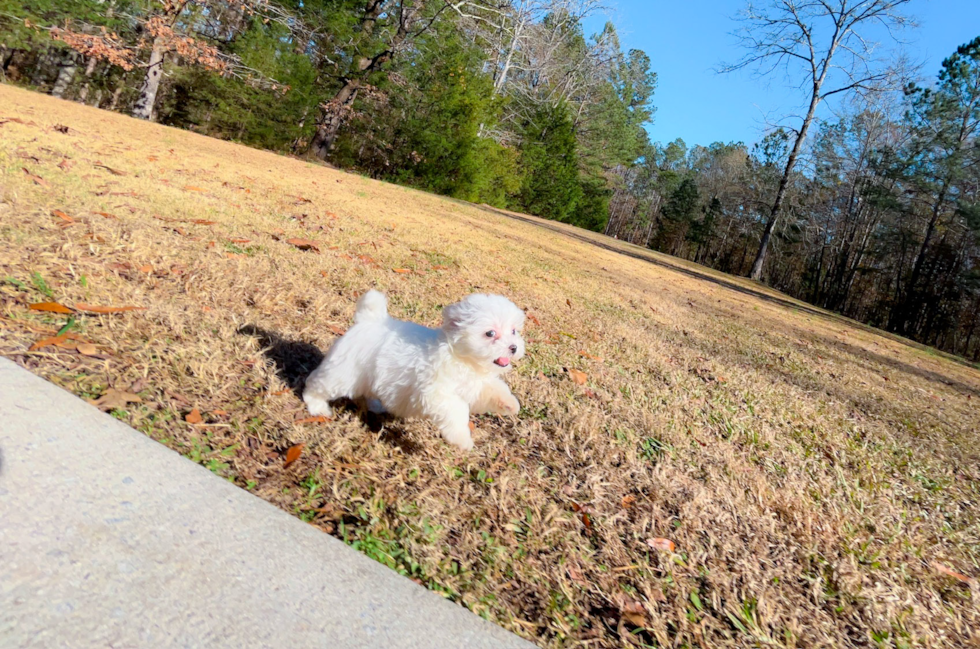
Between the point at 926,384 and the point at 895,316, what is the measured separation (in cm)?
2755

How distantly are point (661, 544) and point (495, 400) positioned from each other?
917mm

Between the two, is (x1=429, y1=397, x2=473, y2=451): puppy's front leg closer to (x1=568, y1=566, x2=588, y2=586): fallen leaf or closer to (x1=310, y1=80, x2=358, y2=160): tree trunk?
(x1=568, y1=566, x2=588, y2=586): fallen leaf

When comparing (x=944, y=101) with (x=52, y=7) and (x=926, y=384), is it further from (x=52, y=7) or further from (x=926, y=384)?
(x=52, y=7)

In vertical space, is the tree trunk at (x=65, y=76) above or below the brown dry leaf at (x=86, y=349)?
above

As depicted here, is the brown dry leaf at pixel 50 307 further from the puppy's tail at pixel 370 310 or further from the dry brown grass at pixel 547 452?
the puppy's tail at pixel 370 310

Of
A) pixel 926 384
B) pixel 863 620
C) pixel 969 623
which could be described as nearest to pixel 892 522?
pixel 969 623

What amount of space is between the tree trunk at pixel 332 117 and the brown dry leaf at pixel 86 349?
19.7m

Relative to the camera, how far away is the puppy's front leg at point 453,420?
7.66 ft

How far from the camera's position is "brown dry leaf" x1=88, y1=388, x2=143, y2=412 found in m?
2.07

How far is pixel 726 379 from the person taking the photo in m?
4.88

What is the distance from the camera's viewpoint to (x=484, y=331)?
90.3 inches

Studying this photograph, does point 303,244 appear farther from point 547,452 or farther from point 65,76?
point 65,76

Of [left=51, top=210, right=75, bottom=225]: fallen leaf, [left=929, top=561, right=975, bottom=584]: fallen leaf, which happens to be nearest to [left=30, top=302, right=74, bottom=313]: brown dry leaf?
[left=51, top=210, right=75, bottom=225]: fallen leaf

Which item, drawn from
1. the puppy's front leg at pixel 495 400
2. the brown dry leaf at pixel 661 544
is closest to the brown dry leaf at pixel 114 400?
the puppy's front leg at pixel 495 400
